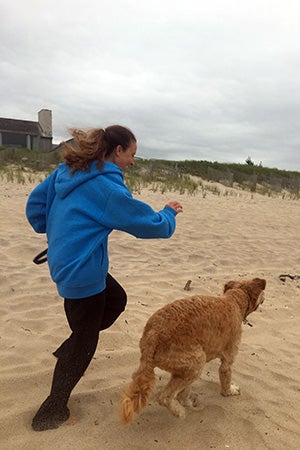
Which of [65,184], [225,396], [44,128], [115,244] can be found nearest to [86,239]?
[65,184]

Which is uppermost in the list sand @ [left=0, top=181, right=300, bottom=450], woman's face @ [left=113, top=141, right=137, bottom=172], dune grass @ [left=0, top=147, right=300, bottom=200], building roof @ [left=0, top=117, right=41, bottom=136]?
building roof @ [left=0, top=117, right=41, bottom=136]

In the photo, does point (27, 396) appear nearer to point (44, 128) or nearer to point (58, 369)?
point (58, 369)

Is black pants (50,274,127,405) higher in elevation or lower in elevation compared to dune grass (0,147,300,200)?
lower

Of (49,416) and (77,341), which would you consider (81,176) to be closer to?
(77,341)

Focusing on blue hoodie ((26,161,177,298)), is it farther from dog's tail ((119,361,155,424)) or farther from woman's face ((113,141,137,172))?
dog's tail ((119,361,155,424))

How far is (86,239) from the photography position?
2.41 metres

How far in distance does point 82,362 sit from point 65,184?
Result: 1188mm

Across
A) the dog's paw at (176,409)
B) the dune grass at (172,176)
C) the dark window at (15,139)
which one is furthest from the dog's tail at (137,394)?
the dark window at (15,139)

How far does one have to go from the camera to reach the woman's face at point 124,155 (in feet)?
8.45

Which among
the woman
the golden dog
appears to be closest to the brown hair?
the woman

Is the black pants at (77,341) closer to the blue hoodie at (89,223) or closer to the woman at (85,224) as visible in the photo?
the woman at (85,224)

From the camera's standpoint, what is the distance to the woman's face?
2574mm

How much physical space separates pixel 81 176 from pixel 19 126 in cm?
3536

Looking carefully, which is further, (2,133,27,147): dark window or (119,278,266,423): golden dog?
(2,133,27,147): dark window
